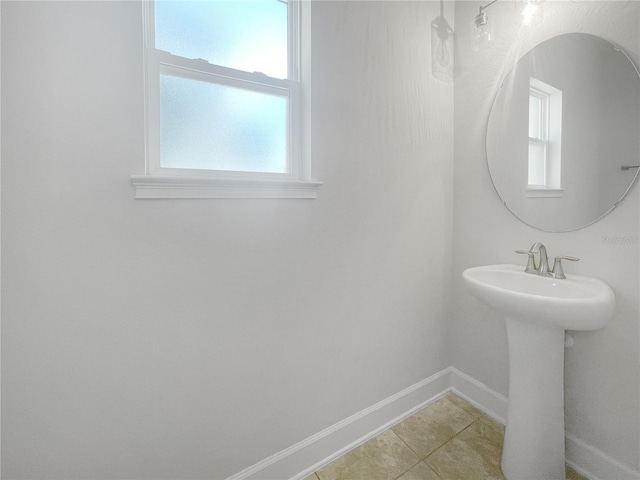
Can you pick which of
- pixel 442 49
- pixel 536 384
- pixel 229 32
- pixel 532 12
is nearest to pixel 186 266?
pixel 229 32

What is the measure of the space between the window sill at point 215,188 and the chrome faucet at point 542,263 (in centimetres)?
103

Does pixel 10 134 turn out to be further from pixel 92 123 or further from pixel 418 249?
pixel 418 249

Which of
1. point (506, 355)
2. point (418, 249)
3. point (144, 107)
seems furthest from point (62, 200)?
point (506, 355)

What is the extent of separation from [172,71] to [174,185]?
436 mm

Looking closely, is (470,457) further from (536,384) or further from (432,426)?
(536,384)

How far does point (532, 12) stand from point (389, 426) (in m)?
2.21

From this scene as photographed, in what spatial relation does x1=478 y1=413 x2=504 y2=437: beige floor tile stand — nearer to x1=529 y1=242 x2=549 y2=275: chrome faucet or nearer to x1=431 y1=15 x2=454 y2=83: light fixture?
x1=529 y1=242 x2=549 y2=275: chrome faucet

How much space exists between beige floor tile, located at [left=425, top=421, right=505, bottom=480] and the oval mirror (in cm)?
110

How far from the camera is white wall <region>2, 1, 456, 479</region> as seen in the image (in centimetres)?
79

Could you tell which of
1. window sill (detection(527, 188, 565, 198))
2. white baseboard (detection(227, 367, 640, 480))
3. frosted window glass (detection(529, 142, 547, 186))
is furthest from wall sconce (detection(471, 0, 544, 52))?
white baseboard (detection(227, 367, 640, 480))

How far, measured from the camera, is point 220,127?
1116mm

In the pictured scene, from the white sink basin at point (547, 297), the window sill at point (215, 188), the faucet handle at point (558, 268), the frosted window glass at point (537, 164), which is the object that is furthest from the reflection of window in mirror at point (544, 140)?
the window sill at point (215, 188)

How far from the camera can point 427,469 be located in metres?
1.30

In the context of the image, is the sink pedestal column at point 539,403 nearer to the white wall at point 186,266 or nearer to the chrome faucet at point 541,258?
the chrome faucet at point 541,258
